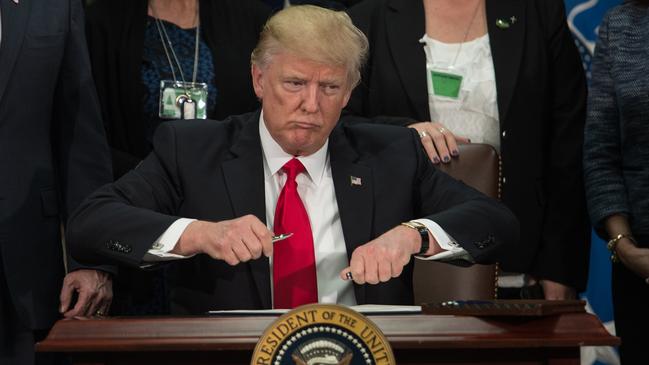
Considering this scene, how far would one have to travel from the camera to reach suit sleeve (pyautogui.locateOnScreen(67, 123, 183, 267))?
2.46m

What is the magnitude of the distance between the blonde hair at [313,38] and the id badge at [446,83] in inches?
30.5

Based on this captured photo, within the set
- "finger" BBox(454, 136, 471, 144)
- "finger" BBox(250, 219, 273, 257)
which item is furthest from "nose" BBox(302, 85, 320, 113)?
"finger" BBox(454, 136, 471, 144)

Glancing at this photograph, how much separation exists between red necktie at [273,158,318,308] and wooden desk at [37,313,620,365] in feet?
2.29

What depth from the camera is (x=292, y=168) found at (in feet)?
8.94

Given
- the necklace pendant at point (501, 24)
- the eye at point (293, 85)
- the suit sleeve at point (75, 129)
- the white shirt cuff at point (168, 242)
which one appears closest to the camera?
the white shirt cuff at point (168, 242)

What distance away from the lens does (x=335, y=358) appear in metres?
1.79

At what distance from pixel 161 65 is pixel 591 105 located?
1335mm

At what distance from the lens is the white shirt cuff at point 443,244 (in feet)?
8.30

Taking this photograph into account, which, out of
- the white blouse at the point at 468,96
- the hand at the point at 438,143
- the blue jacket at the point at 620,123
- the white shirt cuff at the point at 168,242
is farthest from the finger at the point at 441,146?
the white shirt cuff at the point at 168,242

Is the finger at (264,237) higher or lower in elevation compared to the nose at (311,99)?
lower

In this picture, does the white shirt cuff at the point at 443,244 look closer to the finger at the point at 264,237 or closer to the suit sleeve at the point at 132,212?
the finger at the point at 264,237

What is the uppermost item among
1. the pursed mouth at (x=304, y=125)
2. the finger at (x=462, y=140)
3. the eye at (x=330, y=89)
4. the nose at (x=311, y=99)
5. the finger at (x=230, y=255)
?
the eye at (x=330, y=89)

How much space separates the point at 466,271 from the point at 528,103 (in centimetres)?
76

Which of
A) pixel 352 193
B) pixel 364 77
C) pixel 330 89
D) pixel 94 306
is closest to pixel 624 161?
pixel 364 77
